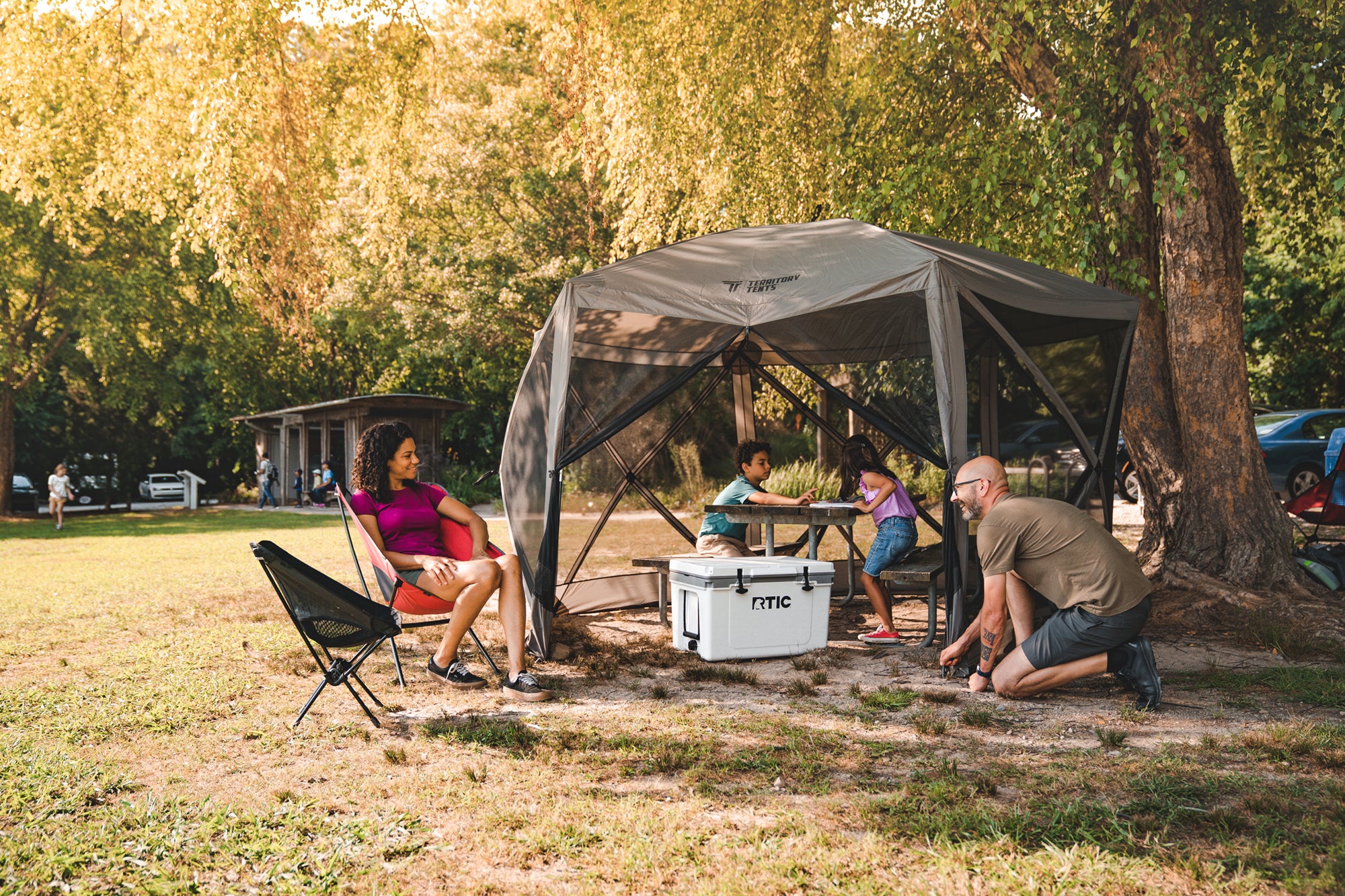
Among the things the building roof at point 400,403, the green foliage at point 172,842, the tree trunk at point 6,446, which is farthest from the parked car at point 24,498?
the green foliage at point 172,842

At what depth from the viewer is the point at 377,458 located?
564cm

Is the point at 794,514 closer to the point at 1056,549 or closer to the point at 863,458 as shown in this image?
the point at 863,458

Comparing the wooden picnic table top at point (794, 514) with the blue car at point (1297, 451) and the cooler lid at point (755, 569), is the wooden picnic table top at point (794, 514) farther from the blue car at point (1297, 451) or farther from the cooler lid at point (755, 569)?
the blue car at point (1297, 451)

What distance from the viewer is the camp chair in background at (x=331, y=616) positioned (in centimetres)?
454

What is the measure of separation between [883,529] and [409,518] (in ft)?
10.2

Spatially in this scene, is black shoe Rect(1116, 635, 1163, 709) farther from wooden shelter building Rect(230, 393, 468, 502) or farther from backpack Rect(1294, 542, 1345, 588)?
wooden shelter building Rect(230, 393, 468, 502)

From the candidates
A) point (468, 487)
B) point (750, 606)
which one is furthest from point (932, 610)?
point (468, 487)

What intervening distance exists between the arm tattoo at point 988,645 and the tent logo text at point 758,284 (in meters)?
2.50

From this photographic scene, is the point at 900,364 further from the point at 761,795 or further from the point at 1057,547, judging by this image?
the point at 761,795

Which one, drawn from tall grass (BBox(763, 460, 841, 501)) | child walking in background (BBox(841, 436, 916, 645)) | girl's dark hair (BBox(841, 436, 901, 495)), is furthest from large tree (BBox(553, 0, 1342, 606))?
tall grass (BBox(763, 460, 841, 501))

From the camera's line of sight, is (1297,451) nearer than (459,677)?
No

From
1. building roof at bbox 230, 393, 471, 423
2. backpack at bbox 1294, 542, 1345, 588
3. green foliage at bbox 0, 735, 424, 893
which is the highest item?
building roof at bbox 230, 393, 471, 423

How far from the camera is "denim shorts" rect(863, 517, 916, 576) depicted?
6.88m

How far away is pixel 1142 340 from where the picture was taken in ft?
26.5
